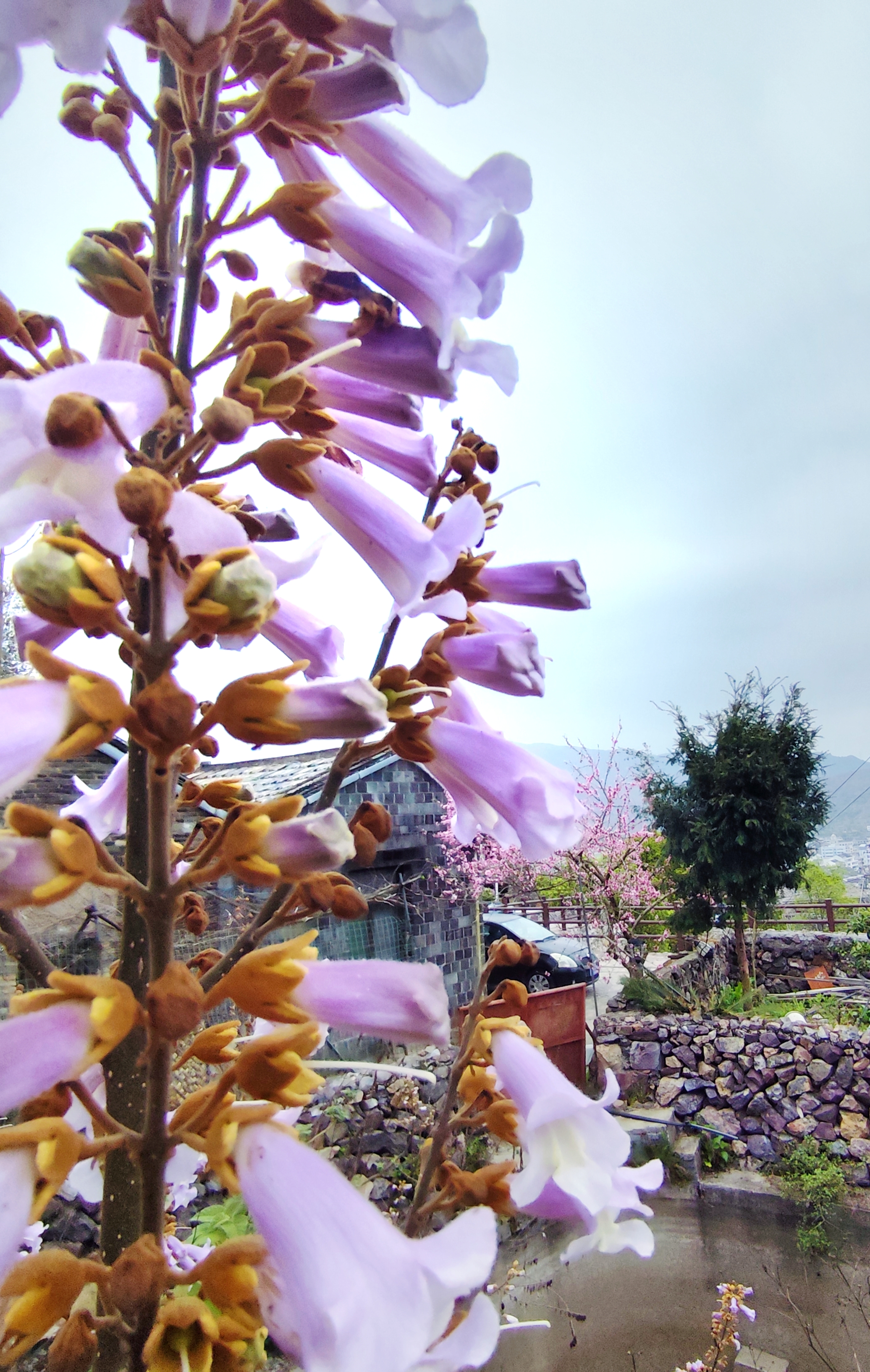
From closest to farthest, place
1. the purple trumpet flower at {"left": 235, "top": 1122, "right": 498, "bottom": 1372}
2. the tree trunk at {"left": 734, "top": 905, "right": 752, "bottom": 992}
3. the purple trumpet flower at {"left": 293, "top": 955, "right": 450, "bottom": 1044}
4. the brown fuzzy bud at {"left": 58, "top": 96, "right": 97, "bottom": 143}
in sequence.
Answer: the purple trumpet flower at {"left": 235, "top": 1122, "right": 498, "bottom": 1372} → the purple trumpet flower at {"left": 293, "top": 955, "right": 450, "bottom": 1044} → the brown fuzzy bud at {"left": 58, "top": 96, "right": 97, "bottom": 143} → the tree trunk at {"left": 734, "top": 905, "right": 752, "bottom": 992}

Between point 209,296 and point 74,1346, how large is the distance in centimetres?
81

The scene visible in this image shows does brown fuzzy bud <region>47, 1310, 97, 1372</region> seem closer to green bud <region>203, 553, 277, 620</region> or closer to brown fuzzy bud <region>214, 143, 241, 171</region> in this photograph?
green bud <region>203, 553, 277, 620</region>

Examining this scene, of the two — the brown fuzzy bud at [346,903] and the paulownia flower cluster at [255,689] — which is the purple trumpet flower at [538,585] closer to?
the paulownia flower cluster at [255,689]

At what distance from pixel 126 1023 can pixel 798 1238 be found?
6.05 meters

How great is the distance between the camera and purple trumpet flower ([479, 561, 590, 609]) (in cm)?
80

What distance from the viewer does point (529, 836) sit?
73cm

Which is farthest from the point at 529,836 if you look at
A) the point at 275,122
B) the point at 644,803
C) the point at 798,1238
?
the point at 644,803

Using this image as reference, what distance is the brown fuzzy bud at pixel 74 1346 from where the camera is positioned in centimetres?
46

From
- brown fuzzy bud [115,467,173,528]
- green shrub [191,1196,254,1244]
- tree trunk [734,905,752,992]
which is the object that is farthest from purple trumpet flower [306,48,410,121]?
tree trunk [734,905,752,992]

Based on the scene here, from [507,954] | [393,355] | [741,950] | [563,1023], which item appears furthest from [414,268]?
[741,950]

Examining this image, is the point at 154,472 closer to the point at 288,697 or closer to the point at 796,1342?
the point at 288,697

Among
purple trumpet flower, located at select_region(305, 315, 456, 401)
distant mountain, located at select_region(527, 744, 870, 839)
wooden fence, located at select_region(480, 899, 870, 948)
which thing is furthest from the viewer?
distant mountain, located at select_region(527, 744, 870, 839)

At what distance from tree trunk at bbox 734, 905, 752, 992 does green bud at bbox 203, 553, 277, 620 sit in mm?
9968

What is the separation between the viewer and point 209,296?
765 mm
